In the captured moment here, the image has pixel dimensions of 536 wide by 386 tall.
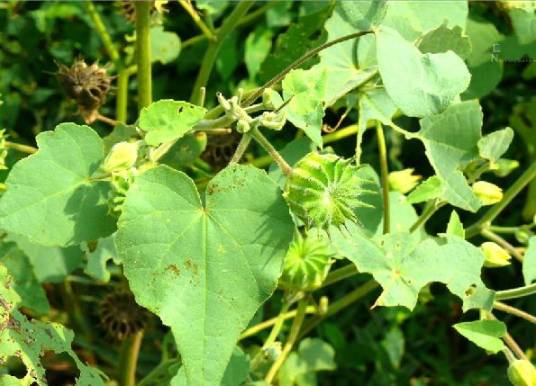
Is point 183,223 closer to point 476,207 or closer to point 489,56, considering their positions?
point 476,207

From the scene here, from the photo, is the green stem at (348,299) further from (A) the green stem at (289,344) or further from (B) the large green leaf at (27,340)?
(B) the large green leaf at (27,340)

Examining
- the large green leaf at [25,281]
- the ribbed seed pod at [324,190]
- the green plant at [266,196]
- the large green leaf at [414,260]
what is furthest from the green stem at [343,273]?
the large green leaf at [25,281]

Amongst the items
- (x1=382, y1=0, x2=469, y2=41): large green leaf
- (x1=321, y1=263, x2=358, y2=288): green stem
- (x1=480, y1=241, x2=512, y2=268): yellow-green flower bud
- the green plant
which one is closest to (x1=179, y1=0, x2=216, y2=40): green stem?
the green plant

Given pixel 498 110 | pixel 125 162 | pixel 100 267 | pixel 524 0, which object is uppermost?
pixel 125 162

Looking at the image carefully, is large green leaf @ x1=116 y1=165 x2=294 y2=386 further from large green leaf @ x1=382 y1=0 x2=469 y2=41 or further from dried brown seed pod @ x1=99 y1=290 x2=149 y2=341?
dried brown seed pod @ x1=99 y1=290 x2=149 y2=341

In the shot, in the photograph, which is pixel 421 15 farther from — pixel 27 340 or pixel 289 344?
pixel 27 340

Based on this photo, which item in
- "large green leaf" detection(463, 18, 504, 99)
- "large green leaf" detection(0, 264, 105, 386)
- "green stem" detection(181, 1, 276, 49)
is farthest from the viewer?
"green stem" detection(181, 1, 276, 49)

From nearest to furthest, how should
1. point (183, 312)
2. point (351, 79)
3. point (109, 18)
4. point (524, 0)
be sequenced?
point (183, 312) → point (351, 79) → point (524, 0) → point (109, 18)

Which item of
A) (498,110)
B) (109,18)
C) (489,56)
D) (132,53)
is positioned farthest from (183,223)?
(498,110)

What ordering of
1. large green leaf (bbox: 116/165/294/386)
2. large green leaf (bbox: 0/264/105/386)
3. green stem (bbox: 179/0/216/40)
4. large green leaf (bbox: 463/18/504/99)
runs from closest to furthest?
large green leaf (bbox: 116/165/294/386) → large green leaf (bbox: 0/264/105/386) → green stem (bbox: 179/0/216/40) → large green leaf (bbox: 463/18/504/99)
